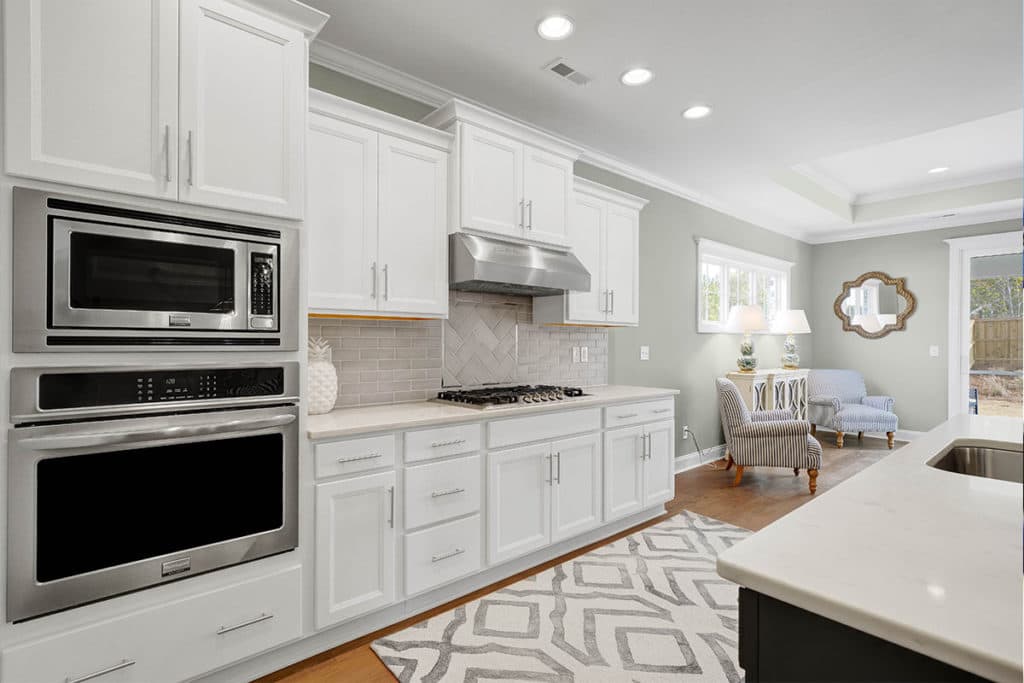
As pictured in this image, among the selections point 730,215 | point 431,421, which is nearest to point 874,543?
point 431,421

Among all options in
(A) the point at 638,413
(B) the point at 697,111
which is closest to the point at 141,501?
(A) the point at 638,413

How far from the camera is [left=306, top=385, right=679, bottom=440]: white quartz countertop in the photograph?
2.05 metres

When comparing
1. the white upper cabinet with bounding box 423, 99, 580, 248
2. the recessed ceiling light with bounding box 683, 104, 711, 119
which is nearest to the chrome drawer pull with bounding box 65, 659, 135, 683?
the white upper cabinet with bounding box 423, 99, 580, 248

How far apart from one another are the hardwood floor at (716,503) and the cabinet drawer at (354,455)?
722mm

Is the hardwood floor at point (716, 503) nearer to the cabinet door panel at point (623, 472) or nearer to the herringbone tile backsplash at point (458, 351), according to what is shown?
the cabinet door panel at point (623, 472)

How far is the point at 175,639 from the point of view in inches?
64.7

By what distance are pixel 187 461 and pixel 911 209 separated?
7003 mm

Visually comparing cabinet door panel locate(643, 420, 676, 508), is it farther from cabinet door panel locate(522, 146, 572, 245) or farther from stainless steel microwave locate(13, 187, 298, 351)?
stainless steel microwave locate(13, 187, 298, 351)

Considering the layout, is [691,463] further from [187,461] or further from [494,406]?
[187,461]

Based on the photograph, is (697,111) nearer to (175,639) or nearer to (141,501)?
(141,501)

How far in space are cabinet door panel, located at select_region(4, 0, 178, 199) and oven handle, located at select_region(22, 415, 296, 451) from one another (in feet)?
2.44

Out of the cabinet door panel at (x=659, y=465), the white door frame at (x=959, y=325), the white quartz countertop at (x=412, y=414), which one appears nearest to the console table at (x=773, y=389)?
the white door frame at (x=959, y=325)

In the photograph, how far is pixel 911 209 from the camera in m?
5.64

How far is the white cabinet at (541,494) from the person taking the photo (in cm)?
254
